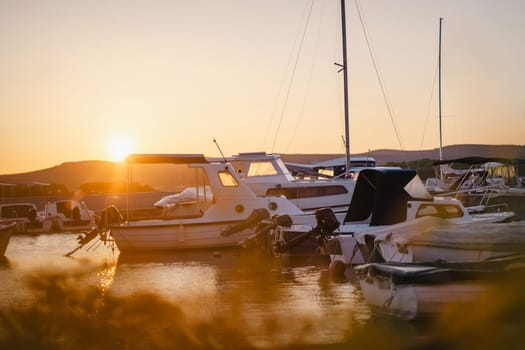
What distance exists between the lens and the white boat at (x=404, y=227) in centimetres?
1515

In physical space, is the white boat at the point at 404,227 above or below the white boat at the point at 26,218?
above

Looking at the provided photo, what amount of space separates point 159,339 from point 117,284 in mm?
12121

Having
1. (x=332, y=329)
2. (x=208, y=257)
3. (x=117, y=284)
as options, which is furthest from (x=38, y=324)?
(x=208, y=257)

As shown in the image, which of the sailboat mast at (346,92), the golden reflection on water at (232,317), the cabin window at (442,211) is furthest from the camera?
the sailboat mast at (346,92)

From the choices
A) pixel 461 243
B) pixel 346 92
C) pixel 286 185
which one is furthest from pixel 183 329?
pixel 346 92

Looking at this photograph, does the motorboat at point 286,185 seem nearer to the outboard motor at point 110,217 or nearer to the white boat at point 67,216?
the outboard motor at point 110,217

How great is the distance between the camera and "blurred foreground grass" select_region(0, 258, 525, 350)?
7.76 meters

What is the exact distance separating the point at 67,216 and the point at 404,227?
35889mm

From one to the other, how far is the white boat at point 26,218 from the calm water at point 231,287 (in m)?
13.0

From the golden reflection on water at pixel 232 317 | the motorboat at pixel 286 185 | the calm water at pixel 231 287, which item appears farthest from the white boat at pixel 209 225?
the golden reflection on water at pixel 232 317

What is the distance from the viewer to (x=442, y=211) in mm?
22219

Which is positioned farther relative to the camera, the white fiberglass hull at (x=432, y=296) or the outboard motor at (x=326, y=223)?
the outboard motor at (x=326, y=223)

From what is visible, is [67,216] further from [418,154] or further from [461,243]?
[418,154]

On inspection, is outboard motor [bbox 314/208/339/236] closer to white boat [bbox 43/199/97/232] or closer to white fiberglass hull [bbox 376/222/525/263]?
white fiberglass hull [bbox 376/222/525/263]
